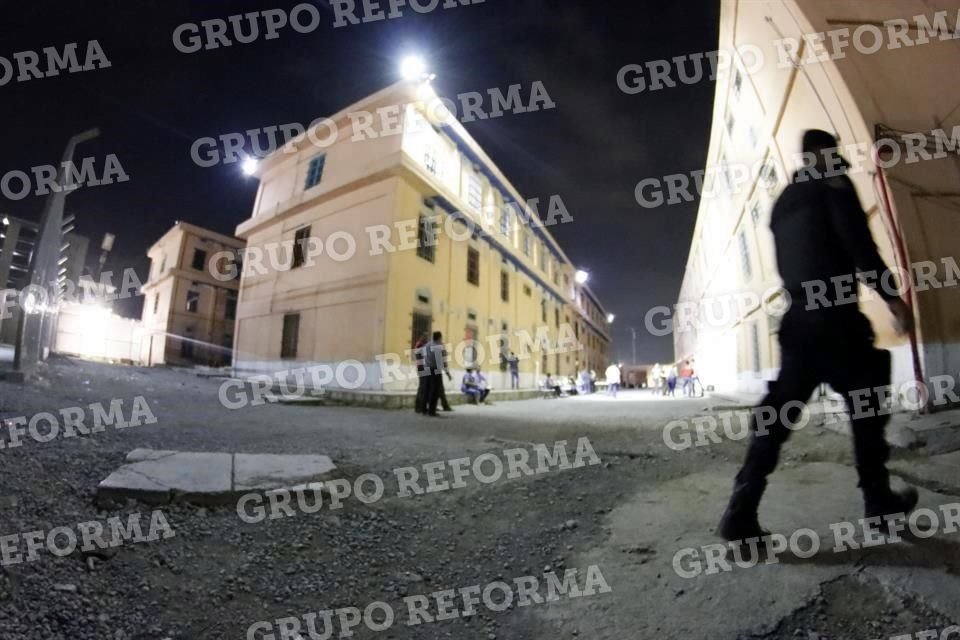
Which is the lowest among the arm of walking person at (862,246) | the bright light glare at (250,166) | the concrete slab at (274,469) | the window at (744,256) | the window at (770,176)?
the concrete slab at (274,469)

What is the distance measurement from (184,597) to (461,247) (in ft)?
45.9

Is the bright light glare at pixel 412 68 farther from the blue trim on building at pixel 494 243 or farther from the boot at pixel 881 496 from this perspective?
the boot at pixel 881 496

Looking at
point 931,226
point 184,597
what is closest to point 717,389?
point 931,226

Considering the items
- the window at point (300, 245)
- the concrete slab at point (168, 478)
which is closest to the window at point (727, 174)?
the window at point (300, 245)

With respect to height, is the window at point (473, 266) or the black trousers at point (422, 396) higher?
the window at point (473, 266)

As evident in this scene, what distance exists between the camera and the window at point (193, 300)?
25.7 m

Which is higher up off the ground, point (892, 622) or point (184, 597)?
point (892, 622)

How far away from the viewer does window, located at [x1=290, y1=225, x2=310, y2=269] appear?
14.0 meters

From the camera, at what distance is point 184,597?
5.86 feet

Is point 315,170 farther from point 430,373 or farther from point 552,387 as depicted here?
point 552,387

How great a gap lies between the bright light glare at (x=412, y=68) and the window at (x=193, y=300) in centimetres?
2162

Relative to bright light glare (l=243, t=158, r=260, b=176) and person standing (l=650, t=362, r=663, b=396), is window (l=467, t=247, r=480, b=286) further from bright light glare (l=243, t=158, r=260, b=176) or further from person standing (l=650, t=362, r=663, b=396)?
person standing (l=650, t=362, r=663, b=396)

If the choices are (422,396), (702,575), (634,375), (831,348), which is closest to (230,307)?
(422,396)

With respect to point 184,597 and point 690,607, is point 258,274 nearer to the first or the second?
point 184,597
